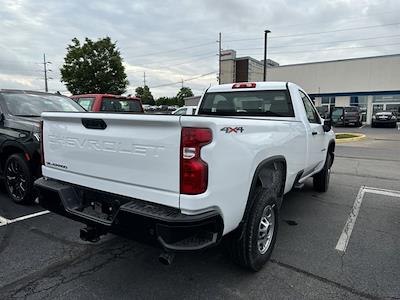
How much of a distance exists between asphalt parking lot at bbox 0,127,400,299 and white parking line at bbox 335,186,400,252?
0.01 meters

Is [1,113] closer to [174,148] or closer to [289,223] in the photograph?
[174,148]

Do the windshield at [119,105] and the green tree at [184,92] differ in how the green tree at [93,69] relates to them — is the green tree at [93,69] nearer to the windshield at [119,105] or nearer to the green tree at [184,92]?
the windshield at [119,105]

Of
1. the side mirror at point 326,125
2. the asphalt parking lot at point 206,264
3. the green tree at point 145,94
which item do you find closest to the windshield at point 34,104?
the asphalt parking lot at point 206,264

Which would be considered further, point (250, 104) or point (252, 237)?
point (250, 104)

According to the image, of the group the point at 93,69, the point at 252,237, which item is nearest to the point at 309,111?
the point at 252,237

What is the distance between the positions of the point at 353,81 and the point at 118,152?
1381 inches

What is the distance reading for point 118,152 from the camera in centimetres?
272

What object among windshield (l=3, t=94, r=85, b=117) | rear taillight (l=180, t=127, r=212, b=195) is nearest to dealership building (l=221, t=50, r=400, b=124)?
windshield (l=3, t=94, r=85, b=117)

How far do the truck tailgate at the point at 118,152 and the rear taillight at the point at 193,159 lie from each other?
0.19 ft

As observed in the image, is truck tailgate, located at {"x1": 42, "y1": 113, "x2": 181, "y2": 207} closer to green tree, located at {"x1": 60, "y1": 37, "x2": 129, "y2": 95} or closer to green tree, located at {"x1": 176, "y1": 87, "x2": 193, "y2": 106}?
green tree, located at {"x1": 60, "y1": 37, "x2": 129, "y2": 95}

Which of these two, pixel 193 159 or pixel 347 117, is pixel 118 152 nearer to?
pixel 193 159

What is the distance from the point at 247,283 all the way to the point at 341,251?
Result: 4.50ft

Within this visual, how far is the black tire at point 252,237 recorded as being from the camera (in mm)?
2986

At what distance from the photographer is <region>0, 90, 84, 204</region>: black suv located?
193 inches
